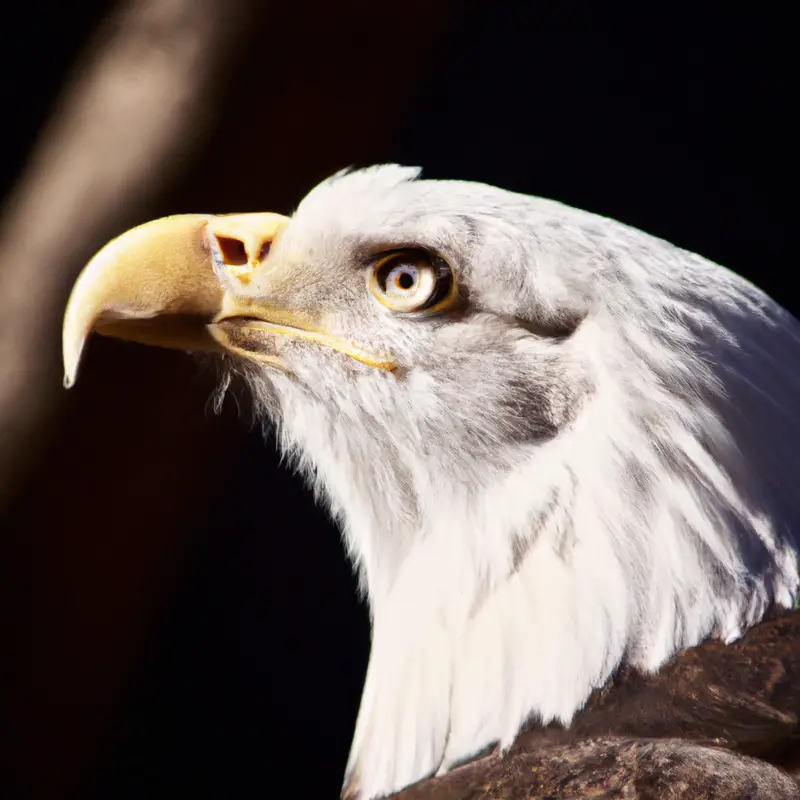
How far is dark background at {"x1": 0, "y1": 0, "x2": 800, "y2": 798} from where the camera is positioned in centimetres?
140

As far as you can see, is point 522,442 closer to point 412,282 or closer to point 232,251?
point 412,282

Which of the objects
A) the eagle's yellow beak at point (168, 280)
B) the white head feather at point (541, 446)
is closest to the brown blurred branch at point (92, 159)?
the eagle's yellow beak at point (168, 280)

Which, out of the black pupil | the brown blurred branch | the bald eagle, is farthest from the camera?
the brown blurred branch

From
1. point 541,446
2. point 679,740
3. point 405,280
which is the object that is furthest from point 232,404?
point 679,740

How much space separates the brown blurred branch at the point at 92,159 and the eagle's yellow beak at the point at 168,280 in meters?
0.32

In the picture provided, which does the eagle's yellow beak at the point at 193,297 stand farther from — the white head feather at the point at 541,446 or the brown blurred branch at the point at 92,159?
the brown blurred branch at the point at 92,159

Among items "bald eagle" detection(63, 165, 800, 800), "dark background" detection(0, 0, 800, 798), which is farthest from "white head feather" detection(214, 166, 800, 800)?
"dark background" detection(0, 0, 800, 798)

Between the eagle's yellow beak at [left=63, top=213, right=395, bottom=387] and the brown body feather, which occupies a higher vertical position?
the eagle's yellow beak at [left=63, top=213, right=395, bottom=387]

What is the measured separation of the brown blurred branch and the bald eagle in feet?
1.08

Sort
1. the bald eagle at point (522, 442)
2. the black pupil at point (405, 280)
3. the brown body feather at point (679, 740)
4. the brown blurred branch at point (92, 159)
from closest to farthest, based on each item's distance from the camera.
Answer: the brown body feather at point (679, 740), the bald eagle at point (522, 442), the black pupil at point (405, 280), the brown blurred branch at point (92, 159)

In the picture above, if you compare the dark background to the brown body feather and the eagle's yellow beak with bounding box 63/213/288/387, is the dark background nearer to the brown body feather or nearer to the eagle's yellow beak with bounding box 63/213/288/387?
the eagle's yellow beak with bounding box 63/213/288/387

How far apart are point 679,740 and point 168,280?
765 mm

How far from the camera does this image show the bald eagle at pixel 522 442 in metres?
0.93

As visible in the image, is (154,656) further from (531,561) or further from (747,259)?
(747,259)
